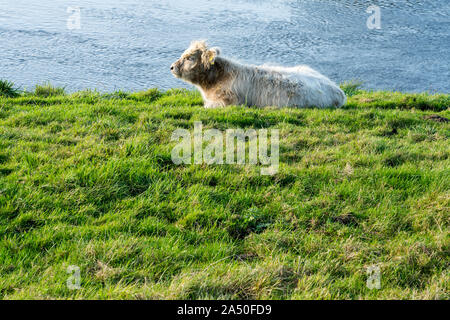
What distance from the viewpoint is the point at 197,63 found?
8445 mm

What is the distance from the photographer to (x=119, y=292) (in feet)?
10.7

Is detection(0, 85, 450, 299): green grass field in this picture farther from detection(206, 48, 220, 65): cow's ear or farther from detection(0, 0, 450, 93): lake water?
detection(0, 0, 450, 93): lake water

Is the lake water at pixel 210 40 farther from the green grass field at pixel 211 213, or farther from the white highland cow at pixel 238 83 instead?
the green grass field at pixel 211 213

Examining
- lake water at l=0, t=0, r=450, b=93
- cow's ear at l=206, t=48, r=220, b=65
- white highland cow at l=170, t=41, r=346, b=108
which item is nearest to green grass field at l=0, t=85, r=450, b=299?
white highland cow at l=170, t=41, r=346, b=108

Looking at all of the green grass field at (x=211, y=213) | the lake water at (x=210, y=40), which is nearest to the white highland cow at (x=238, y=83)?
the green grass field at (x=211, y=213)

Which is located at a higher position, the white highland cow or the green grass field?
the white highland cow

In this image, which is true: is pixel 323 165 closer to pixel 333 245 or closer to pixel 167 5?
pixel 333 245

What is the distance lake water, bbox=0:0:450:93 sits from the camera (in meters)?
11.2

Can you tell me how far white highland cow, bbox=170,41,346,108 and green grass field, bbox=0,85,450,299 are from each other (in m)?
1.51

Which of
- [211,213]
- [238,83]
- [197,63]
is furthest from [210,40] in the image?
[211,213]

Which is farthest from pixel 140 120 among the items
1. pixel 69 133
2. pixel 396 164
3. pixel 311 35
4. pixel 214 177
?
pixel 311 35

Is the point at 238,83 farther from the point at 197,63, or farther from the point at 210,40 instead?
the point at 210,40

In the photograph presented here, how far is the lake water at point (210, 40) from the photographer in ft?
36.7

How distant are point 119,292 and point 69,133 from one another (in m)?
3.37
